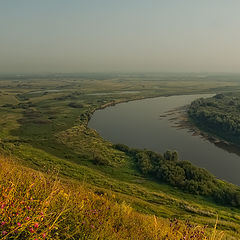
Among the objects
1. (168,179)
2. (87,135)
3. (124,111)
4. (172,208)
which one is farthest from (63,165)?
(124,111)

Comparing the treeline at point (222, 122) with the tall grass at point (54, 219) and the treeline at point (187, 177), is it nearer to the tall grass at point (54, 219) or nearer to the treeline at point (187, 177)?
the treeline at point (187, 177)

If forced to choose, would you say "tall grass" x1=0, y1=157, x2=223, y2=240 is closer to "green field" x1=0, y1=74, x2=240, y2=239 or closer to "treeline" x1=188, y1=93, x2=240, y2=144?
"green field" x1=0, y1=74, x2=240, y2=239

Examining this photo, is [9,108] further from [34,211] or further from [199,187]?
[34,211]

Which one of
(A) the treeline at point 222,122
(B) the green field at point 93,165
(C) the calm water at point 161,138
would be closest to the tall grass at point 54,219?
(B) the green field at point 93,165

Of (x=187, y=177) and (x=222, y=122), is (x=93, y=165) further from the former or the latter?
(x=222, y=122)

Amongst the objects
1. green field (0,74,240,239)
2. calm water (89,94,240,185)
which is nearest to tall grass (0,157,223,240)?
green field (0,74,240,239)
